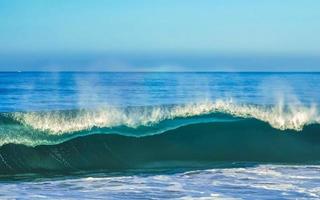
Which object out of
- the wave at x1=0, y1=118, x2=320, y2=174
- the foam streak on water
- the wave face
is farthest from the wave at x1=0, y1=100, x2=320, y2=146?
the foam streak on water

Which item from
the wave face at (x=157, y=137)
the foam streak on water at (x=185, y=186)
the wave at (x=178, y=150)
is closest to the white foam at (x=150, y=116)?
the wave face at (x=157, y=137)

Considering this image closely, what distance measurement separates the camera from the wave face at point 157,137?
14.7 metres

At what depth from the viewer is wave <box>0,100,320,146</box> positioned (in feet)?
53.1

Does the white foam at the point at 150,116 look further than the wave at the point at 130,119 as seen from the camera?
Yes

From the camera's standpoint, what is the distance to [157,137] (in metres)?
16.8

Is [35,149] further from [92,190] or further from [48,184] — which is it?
[92,190]

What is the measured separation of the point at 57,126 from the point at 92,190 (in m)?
5.83

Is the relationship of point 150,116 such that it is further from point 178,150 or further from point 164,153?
point 164,153

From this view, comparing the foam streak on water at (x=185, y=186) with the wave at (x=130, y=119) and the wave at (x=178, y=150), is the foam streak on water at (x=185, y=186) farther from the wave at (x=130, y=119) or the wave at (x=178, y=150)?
the wave at (x=130, y=119)

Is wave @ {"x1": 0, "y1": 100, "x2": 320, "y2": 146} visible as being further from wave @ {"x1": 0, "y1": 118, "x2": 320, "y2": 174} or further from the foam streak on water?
the foam streak on water

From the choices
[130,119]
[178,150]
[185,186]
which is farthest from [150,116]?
[185,186]

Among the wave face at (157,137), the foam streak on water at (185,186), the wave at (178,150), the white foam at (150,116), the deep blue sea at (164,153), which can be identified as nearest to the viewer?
the foam streak on water at (185,186)

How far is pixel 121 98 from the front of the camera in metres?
36.2

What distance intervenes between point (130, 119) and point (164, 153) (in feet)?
7.63
